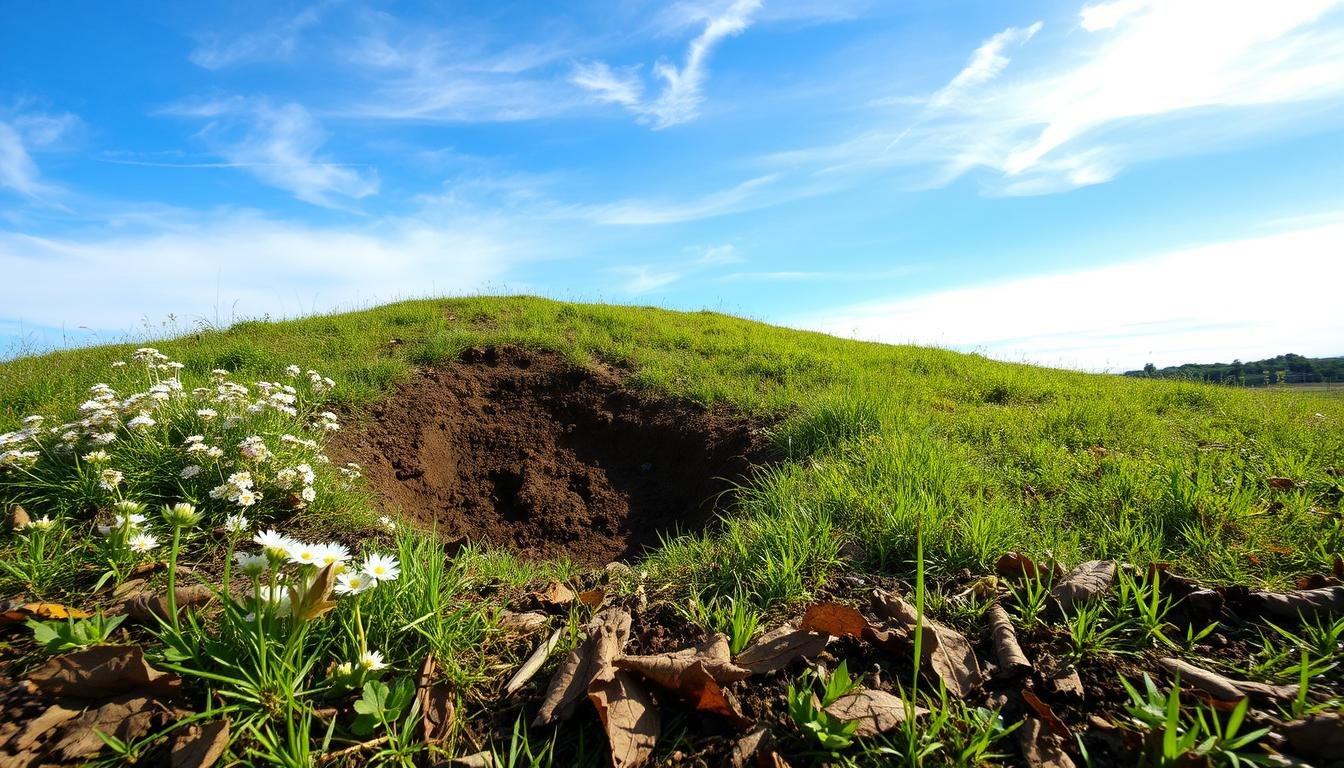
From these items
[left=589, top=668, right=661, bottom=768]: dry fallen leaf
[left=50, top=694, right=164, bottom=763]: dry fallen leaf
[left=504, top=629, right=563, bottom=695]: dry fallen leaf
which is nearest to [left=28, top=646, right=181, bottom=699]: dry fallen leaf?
[left=50, top=694, right=164, bottom=763]: dry fallen leaf

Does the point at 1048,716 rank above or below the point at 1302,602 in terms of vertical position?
below

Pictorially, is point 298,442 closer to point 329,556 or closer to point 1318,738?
point 329,556

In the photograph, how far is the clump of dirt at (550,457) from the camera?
4.50m

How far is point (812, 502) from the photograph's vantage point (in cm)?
310

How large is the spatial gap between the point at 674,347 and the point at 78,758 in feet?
20.0

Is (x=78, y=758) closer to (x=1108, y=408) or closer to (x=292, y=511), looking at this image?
(x=292, y=511)

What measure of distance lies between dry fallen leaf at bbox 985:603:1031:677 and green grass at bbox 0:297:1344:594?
0.44m

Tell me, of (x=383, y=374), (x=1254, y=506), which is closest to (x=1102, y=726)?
(x=1254, y=506)

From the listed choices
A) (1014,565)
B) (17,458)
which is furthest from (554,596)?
(17,458)

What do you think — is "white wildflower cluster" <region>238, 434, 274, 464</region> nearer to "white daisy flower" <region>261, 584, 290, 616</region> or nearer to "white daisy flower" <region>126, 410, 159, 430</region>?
"white daisy flower" <region>126, 410, 159, 430</region>

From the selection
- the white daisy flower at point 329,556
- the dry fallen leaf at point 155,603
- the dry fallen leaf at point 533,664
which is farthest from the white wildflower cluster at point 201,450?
the dry fallen leaf at point 533,664

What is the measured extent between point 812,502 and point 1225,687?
65.1 inches

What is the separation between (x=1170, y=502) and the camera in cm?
299

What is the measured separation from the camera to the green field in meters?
1.85
